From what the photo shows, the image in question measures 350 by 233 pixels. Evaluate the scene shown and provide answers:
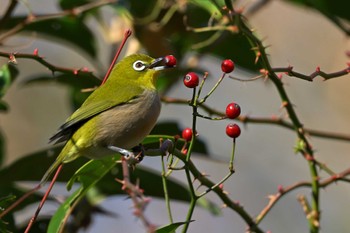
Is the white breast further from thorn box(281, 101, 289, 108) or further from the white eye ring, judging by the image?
thorn box(281, 101, 289, 108)

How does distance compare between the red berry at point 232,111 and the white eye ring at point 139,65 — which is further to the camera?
the white eye ring at point 139,65

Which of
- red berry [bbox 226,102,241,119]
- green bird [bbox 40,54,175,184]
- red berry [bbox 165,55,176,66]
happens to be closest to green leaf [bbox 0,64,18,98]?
green bird [bbox 40,54,175,184]

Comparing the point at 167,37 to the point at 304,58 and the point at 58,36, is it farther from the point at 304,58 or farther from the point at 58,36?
the point at 304,58

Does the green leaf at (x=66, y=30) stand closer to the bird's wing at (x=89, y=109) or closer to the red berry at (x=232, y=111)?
the bird's wing at (x=89, y=109)

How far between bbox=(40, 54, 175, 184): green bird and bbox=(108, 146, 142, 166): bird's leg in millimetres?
16

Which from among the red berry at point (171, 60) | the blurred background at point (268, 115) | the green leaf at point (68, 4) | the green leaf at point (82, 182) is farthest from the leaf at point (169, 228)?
the blurred background at point (268, 115)

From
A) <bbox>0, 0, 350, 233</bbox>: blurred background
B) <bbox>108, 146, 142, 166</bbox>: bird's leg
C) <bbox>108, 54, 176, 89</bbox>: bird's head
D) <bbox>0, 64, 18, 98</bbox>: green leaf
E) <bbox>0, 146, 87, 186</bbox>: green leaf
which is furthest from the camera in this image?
<bbox>0, 0, 350, 233</bbox>: blurred background

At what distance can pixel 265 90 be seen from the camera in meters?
7.18

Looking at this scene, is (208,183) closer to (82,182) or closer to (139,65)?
(82,182)

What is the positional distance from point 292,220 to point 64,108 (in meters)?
2.19

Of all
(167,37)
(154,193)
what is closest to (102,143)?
(154,193)

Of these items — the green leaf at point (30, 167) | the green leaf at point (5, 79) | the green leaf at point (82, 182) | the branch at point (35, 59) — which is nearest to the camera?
the branch at point (35, 59)

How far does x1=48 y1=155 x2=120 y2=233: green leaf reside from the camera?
234cm

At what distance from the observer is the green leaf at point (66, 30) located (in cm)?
338
